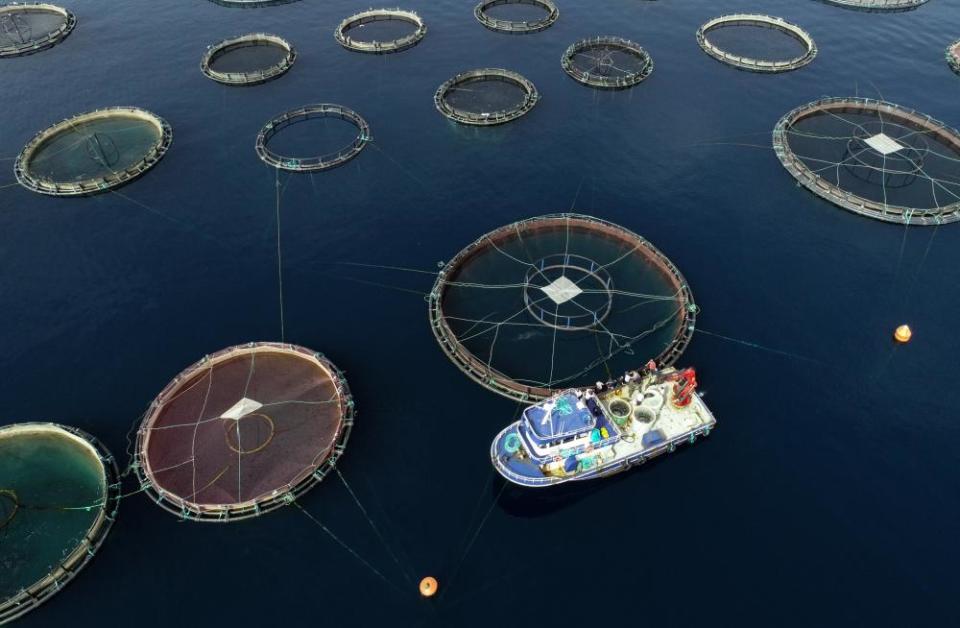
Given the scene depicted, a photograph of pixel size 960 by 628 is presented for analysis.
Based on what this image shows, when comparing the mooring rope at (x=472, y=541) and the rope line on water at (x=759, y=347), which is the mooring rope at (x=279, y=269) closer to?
the mooring rope at (x=472, y=541)

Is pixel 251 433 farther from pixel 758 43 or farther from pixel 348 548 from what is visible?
pixel 758 43

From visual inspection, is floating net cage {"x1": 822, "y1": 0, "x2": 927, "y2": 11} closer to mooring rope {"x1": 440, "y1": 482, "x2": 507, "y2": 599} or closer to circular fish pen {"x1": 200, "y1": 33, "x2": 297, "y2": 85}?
circular fish pen {"x1": 200, "y1": 33, "x2": 297, "y2": 85}

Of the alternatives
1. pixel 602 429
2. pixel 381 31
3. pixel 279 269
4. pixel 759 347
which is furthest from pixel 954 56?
pixel 279 269

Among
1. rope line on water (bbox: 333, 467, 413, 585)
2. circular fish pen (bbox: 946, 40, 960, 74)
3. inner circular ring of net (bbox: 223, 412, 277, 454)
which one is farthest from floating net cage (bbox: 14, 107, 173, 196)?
circular fish pen (bbox: 946, 40, 960, 74)

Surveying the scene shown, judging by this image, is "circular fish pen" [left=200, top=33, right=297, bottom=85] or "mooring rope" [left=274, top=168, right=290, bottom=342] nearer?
"mooring rope" [left=274, top=168, right=290, bottom=342]

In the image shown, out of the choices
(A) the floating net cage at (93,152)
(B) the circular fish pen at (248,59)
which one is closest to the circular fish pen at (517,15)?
(B) the circular fish pen at (248,59)

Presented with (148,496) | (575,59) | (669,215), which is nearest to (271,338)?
(148,496)
